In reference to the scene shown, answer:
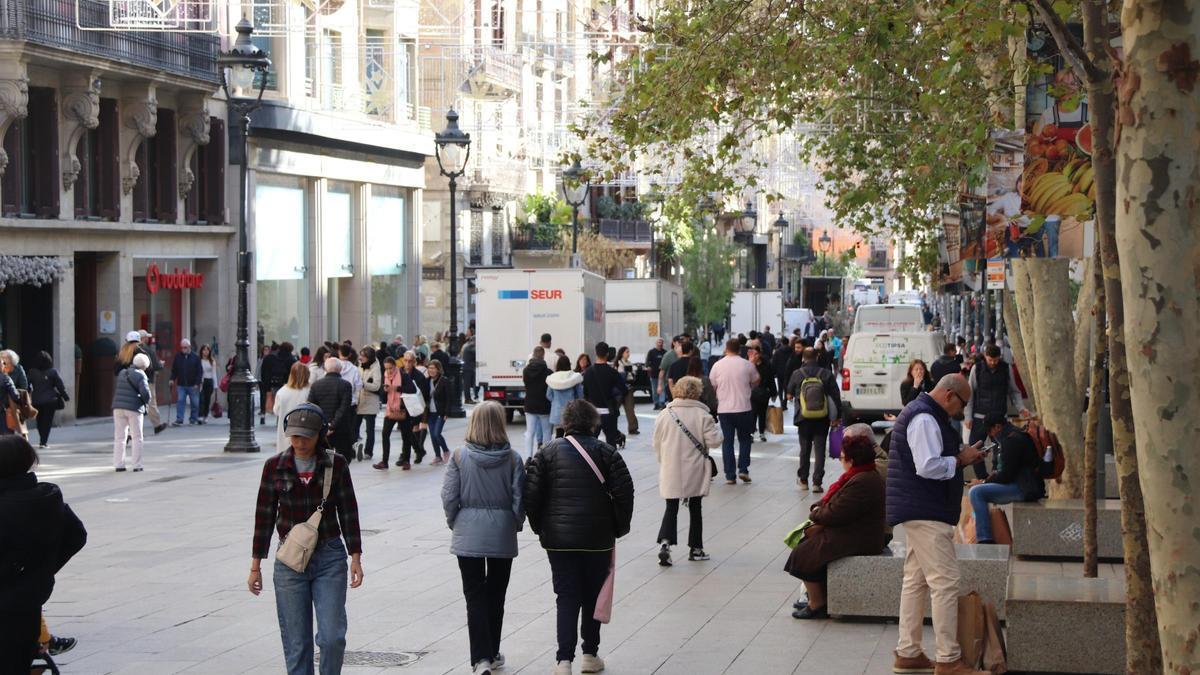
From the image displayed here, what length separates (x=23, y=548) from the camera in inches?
298

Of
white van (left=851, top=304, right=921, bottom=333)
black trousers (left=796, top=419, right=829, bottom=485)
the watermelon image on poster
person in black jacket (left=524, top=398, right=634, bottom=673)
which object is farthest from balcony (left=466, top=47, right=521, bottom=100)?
person in black jacket (left=524, top=398, right=634, bottom=673)

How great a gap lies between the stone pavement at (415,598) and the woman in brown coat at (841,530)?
11.6 inches

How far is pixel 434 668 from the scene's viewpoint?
1004cm

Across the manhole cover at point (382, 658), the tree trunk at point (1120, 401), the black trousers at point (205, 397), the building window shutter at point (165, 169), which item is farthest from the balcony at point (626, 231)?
the tree trunk at point (1120, 401)

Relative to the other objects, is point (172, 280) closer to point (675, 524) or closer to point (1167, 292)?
point (675, 524)

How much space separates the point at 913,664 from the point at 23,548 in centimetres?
499

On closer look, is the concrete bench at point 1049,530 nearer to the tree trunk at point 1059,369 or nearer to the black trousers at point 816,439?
the tree trunk at point 1059,369

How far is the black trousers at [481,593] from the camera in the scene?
9477mm

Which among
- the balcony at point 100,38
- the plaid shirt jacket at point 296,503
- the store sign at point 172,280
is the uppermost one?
the balcony at point 100,38

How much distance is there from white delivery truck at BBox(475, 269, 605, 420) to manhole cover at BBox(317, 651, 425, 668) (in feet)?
74.2

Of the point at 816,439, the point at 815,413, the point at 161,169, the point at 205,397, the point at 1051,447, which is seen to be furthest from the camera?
the point at 161,169

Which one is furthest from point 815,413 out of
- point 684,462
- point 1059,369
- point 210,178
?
point 210,178

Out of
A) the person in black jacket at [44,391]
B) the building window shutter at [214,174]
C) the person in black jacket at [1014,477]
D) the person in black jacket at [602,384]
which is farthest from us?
the building window shutter at [214,174]

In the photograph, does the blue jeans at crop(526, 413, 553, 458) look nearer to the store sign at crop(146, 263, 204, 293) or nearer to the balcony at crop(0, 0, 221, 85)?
the balcony at crop(0, 0, 221, 85)
